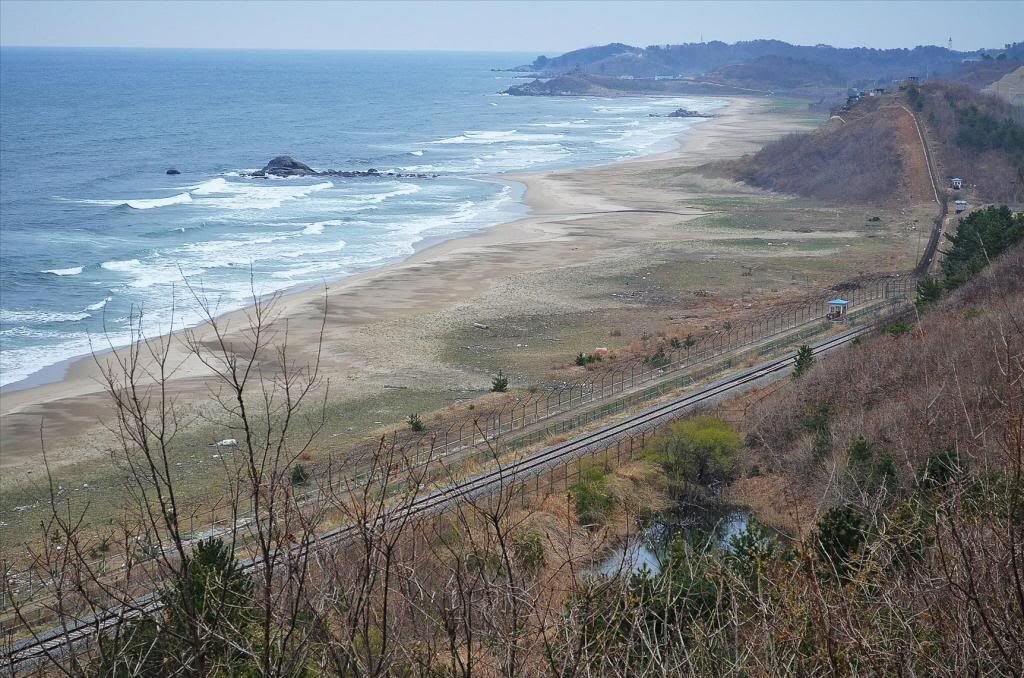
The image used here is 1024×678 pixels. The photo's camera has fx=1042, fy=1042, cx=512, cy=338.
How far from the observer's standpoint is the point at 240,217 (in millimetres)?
72375

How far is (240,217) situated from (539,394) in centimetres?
4352

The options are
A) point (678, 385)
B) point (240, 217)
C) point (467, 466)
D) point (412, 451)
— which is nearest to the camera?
point (467, 466)

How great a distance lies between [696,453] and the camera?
2705 cm

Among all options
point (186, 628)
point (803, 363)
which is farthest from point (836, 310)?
point (186, 628)

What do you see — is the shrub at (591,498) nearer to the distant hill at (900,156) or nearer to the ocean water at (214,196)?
the ocean water at (214,196)

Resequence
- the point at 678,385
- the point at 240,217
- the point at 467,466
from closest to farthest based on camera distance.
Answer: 1. the point at 467,466
2. the point at 678,385
3. the point at 240,217

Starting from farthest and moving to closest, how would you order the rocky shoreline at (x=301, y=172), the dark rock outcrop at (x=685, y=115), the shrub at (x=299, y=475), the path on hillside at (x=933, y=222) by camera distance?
the dark rock outcrop at (x=685, y=115)
the rocky shoreline at (x=301, y=172)
the path on hillside at (x=933, y=222)
the shrub at (x=299, y=475)

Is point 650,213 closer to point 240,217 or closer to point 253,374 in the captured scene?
point 240,217

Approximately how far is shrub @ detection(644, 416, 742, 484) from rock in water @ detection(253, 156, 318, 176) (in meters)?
73.6

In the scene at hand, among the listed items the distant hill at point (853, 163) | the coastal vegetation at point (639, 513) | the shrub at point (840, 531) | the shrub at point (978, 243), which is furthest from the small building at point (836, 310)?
the distant hill at point (853, 163)

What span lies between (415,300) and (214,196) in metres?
→ 38.3

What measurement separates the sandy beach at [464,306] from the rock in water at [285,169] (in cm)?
2426

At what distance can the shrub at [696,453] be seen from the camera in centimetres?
Result: 2652

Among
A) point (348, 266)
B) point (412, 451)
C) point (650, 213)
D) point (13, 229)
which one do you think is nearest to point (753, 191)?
point (650, 213)
